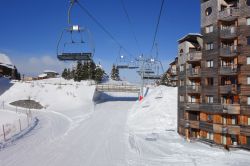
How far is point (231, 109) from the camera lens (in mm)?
28750

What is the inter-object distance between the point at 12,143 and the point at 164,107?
2715cm

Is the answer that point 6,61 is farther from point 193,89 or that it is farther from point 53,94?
point 193,89

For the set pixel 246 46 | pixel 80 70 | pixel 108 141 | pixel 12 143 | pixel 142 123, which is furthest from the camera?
pixel 80 70

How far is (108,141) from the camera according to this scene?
3309cm

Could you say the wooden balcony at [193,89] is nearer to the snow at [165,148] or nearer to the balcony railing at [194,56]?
the balcony railing at [194,56]

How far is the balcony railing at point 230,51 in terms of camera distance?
28.8m

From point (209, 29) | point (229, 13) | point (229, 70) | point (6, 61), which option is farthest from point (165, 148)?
point (6, 61)

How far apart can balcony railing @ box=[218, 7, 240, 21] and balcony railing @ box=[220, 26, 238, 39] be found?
43.9 inches

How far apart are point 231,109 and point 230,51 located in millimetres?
6369

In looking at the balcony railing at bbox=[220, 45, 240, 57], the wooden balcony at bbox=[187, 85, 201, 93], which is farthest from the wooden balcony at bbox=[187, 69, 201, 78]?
the balcony railing at bbox=[220, 45, 240, 57]

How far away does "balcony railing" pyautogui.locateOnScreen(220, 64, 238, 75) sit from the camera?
2892 centimetres

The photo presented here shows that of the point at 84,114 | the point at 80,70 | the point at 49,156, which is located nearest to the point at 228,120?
the point at 49,156

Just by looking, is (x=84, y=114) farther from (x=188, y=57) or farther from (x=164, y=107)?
(x=188, y=57)

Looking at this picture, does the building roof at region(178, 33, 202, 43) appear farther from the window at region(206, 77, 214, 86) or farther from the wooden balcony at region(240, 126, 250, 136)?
the wooden balcony at region(240, 126, 250, 136)
